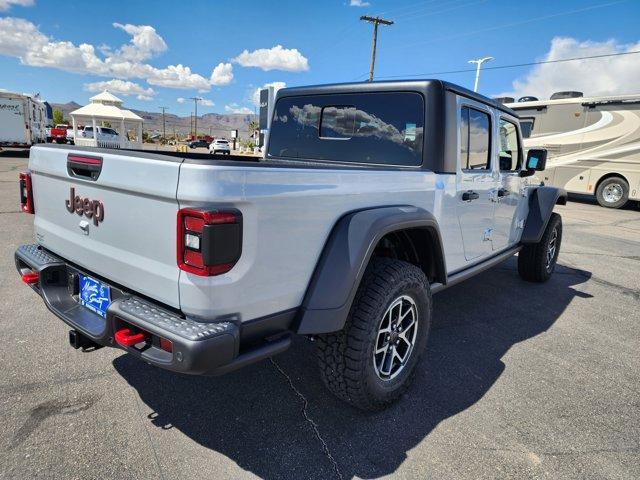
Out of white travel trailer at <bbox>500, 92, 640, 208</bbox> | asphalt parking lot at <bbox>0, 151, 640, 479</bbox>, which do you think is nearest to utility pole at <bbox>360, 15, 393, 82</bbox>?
white travel trailer at <bbox>500, 92, 640, 208</bbox>

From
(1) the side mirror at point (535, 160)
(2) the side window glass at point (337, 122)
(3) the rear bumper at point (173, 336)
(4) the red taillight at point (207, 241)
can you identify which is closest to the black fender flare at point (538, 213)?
(1) the side mirror at point (535, 160)

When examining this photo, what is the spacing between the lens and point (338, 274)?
209 cm

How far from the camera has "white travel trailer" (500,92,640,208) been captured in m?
12.5

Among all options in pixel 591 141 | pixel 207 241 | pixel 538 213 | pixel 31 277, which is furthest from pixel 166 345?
pixel 591 141

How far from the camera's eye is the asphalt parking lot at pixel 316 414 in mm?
2105

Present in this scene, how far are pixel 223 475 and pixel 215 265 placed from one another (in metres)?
1.07

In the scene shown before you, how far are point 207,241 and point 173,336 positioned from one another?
1.34 ft

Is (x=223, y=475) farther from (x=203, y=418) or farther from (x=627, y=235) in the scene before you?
(x=627, y=235)

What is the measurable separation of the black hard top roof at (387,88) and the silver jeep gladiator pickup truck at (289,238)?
0.01 metres

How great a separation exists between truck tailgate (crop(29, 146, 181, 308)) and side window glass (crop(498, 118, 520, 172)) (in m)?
3.13

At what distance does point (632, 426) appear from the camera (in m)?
2.56

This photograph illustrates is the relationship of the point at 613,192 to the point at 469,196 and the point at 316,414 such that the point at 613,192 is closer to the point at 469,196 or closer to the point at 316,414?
the point at 469,196

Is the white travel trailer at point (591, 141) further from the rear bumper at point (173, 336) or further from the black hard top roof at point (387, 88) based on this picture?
the rear bumper at point (173, 336)

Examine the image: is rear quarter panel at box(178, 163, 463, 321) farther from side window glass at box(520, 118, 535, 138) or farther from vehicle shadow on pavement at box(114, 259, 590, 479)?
side window glass at box(520, 118, 535, 138)
